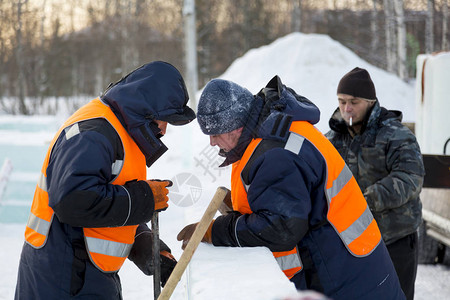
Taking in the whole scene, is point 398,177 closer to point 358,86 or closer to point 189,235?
point 358,86

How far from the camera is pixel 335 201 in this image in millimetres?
2027

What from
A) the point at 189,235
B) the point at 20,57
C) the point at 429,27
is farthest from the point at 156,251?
the point at 20,57

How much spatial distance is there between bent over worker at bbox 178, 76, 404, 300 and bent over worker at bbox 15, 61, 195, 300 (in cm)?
25

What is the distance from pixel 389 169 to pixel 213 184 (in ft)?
8.04

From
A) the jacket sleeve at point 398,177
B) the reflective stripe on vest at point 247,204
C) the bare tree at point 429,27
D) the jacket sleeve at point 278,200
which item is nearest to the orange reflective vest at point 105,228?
the reflective stripe on vest at point 247,204

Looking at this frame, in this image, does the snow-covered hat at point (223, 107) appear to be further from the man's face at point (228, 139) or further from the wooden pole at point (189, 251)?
the wooden pole at point (189, 251)

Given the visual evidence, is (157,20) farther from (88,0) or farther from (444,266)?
(444,266)

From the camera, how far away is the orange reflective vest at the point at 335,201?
2004mm

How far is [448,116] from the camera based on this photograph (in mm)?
4887

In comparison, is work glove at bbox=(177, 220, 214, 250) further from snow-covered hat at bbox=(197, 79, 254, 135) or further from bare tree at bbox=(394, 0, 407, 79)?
bare tree at bbox=(394, 0, 407, 79)

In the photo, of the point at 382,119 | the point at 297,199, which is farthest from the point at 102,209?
the point at 382,119

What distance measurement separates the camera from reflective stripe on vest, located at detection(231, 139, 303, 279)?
2041 millimetres

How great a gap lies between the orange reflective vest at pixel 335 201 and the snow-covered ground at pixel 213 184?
0.19 m

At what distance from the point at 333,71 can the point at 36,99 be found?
15924 mm
